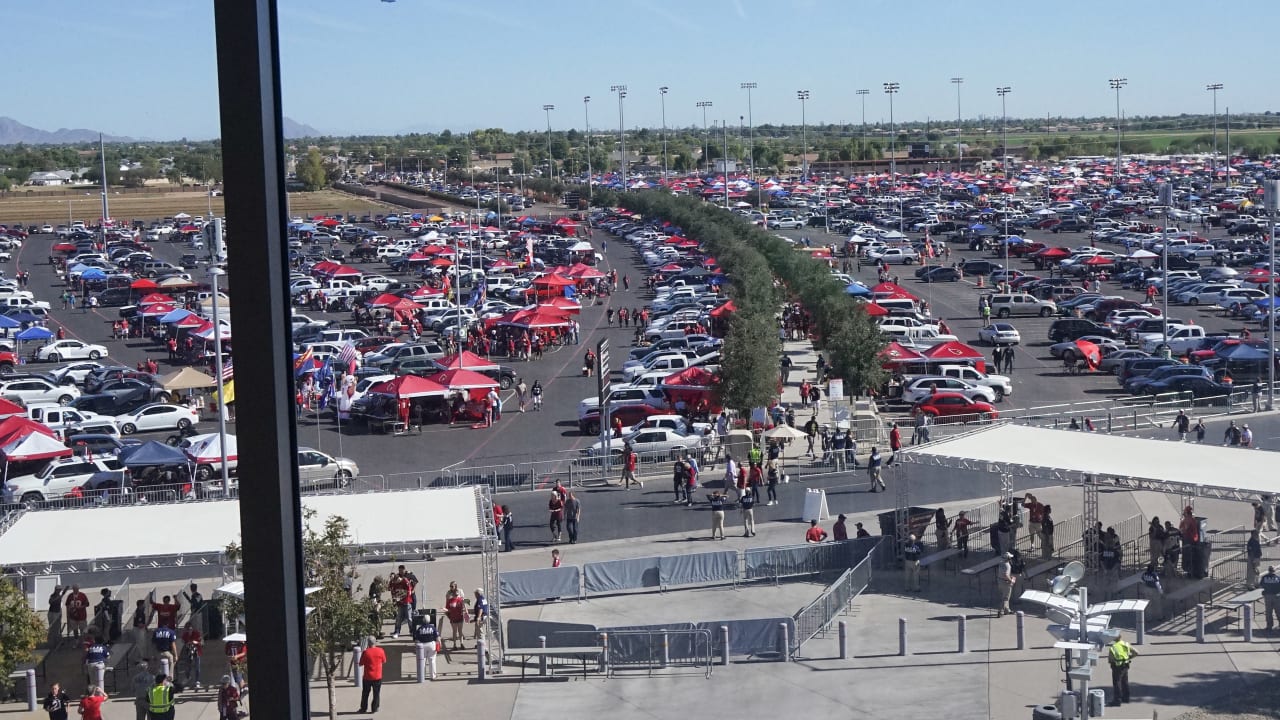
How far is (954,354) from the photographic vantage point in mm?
22312

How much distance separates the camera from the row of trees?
18.4 m

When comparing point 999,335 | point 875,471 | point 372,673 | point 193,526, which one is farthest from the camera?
point 999,335

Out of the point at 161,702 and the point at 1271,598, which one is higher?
the point at 161,702

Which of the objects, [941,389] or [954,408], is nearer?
[954,408]

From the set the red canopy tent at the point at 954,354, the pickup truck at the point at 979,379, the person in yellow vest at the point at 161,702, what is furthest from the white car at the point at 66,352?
the person in yellow vest at the point at 161,702

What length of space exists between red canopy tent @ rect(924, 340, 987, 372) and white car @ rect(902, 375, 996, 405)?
1.19 metres

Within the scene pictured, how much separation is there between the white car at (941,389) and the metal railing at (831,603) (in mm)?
8643

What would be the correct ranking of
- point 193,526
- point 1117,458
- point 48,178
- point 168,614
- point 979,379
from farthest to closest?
point 48,178 → point 979,379 → point 1117,458 → point 193,526 → point 168,614

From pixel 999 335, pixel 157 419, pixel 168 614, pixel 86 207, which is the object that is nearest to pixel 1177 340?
pixel 999 335

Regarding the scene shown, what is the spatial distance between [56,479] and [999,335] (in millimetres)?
18049

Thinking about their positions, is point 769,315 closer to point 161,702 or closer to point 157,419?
point 157,419

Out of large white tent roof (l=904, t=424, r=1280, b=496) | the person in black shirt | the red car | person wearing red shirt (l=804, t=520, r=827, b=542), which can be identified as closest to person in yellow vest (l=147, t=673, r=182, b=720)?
the person in black shirt

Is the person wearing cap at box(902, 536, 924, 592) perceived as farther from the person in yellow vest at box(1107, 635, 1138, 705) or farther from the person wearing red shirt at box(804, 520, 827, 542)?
the person in yellow vest at box(1107, 635, 1138, 705)

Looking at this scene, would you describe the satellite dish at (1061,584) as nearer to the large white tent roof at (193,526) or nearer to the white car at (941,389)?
the large white tent roof at (193,526)
